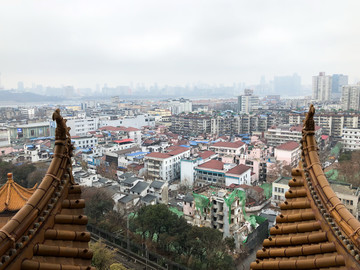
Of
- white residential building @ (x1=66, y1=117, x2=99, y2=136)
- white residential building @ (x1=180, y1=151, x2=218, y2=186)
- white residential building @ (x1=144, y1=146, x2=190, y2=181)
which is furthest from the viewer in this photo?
white residential building @ (x1=66, y1=117, x2=99, y2=136)

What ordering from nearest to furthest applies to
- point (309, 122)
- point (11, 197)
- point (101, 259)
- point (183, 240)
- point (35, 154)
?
point (309, 122), point (11, 197), point (101, 259), point (183, 240), point (35, 154)

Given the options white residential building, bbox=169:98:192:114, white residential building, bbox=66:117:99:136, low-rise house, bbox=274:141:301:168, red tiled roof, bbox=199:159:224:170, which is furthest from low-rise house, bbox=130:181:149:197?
white residential building, bbox=169:98:192:114

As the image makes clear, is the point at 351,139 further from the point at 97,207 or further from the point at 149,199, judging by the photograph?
the point at 97,207

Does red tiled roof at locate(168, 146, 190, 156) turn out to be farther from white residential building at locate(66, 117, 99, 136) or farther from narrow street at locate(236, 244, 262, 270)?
white residential building at locate(66, 117, 99, 136)

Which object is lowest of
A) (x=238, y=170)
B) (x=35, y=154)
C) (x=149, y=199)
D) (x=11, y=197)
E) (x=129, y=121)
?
(x=149, y=199)

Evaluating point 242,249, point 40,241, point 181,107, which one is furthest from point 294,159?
point 181,107

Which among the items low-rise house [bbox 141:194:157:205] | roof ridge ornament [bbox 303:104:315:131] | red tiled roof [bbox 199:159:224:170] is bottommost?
low-rise house [bbox 141:194:157:205]

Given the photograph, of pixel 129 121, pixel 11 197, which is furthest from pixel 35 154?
pixel 129 121
